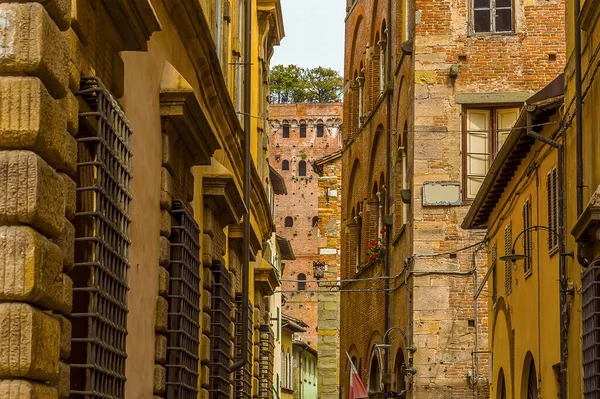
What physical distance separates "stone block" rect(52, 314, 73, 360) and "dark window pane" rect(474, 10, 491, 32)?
19926mm

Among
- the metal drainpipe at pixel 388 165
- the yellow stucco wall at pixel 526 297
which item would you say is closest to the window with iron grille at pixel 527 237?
the yellow stucco wall at pixel 526 297

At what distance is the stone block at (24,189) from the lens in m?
5.89

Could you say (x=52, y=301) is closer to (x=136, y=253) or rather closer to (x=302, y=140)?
(x=136, y=253)

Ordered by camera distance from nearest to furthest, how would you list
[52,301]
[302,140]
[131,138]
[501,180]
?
[52,301]
[131,138]
[501,180]
[302,140]

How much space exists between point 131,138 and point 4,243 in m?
3.53

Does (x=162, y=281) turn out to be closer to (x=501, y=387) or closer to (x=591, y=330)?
(x=591, y=330)

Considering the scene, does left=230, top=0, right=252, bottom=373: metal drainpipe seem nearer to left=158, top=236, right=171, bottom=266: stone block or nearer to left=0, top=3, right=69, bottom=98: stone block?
left=158, top=236, right=171, bottom=266: stone block

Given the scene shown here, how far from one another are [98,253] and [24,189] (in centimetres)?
159

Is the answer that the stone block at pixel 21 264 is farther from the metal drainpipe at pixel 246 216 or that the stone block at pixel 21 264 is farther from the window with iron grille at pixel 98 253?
the metal drainpipe at pixel 246 216

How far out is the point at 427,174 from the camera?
2559 cm

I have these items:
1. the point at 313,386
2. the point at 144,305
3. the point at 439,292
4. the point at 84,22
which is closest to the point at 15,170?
the point at 84,22

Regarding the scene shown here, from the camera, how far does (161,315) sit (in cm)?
1074

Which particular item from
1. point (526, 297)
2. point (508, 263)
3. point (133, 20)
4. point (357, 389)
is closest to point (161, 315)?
point (133, 20)

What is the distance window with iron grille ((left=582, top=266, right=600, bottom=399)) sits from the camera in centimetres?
1259
